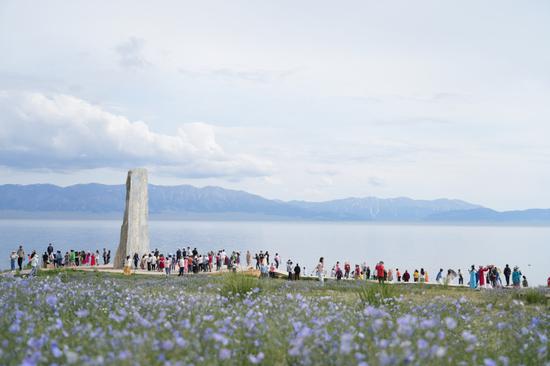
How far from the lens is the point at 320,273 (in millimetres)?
29422

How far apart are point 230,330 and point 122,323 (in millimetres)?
2023

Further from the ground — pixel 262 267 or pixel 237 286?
pixel 237 286

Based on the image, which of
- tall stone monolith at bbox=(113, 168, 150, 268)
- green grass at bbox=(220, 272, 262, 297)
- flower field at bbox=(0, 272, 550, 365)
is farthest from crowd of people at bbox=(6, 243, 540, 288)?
flower field at bbox=(0, 272, 550, 365)

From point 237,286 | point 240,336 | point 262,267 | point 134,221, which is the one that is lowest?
point 262,267

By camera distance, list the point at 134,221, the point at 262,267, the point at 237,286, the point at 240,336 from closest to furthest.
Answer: the point at 240,336
the point at 237,286
the point at 262,267
the point at 134,221

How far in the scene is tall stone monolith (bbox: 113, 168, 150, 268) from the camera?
1453 inches

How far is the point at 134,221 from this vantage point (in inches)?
1469

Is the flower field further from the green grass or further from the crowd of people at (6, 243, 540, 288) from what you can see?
the crowd of people at (6, 243, 540, 288)

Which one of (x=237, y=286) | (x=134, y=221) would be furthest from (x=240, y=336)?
(x=134, y=221)

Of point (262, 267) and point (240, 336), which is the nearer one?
point (240, 336)

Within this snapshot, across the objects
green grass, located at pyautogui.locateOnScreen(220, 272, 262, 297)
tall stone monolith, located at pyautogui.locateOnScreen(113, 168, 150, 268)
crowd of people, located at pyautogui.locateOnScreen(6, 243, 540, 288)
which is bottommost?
crowd of people, located at pyautogui.locateOnScreen(6, 243, 540, 288)

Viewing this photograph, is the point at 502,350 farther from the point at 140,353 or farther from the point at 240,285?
the point at 240,285

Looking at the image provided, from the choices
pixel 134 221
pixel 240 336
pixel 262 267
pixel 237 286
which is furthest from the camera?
pixel 134 221

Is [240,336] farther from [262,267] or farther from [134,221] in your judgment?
[134,221]
